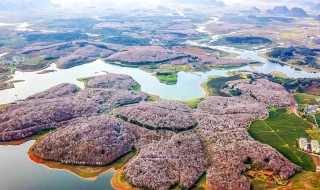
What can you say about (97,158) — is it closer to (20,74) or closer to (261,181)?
(261,181)

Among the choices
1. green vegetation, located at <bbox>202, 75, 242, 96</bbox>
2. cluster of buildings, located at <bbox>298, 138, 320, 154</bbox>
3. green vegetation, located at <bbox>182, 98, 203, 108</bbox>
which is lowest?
green vegetation, located at <bbox>202, 75, 242, 96</bbox>

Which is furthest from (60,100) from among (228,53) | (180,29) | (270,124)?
(180,29)

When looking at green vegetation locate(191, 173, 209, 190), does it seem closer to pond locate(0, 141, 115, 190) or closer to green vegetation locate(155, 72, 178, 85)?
pond locate(0, 141, 115, 190)

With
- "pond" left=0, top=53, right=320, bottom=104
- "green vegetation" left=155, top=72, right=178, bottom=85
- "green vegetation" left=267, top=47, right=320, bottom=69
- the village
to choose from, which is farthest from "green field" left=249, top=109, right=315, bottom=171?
"green vegetation" left=267, top=47, right=320, bottom=69

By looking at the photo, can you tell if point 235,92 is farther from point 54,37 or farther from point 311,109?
point 54,37

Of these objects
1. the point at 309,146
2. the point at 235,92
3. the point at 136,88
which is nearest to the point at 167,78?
the point at 136,88

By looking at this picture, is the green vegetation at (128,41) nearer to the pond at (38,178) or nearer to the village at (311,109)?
the village at (311,109)
